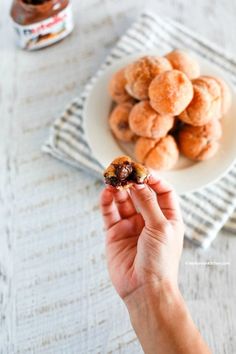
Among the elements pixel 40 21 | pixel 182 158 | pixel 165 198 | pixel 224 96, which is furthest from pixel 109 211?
pixel 40 21

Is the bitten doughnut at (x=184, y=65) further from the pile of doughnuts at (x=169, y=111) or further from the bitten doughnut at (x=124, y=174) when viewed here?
the bitten doughnut at (x=124, y=174)

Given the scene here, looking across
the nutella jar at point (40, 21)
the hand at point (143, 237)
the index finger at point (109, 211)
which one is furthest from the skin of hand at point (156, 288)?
the nutella jar at point (40, 21)

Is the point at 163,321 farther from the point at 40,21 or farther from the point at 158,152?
the point at 40,21

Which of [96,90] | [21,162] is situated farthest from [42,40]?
[21,162]

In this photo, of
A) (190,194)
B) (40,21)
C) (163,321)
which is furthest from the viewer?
(40,21)

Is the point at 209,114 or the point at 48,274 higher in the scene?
the point at 209,114

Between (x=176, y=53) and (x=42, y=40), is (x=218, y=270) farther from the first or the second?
(x=42, y=40)
